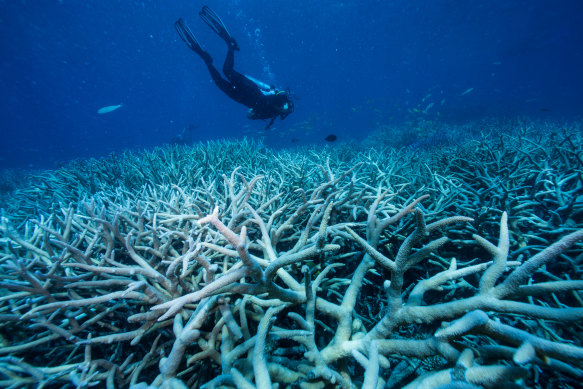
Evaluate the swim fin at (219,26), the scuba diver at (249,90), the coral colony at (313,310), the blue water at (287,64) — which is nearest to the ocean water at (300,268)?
the coral colony at (313,310)

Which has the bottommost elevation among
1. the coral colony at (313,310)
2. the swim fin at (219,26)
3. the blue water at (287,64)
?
the coral colony at (313,310)

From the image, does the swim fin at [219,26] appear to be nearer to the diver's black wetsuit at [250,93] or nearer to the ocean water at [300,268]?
the diver's black wetsuit at [250,93]

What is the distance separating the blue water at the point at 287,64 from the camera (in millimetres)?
37281

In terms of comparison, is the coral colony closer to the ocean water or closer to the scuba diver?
the ocean water

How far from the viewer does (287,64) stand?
8394 centimetres

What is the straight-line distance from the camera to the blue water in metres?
37.3

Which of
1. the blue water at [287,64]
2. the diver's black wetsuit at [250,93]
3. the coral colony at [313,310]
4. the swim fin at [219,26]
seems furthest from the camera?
the blue water at [287,64]

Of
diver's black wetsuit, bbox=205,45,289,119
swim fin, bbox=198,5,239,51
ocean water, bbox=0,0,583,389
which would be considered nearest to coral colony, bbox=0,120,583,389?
ocean water, bbox=0,0,583,389

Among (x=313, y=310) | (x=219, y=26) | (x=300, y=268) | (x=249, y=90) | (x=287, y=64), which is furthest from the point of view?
(x=287, y=64)

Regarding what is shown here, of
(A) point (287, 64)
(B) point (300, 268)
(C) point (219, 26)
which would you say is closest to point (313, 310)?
(B) point (300, 268)

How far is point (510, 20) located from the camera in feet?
164

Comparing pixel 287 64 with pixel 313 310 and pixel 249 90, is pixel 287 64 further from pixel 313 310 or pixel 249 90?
pixel 313 310

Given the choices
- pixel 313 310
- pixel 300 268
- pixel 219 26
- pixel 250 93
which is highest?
pixel 219 26

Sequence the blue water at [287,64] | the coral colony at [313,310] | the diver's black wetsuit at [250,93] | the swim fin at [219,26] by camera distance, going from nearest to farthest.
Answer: the coral colony at [313,310] → the diver's black wetsuit at [250,93] → the swim fin at [219,26] → the blue water at [287,64]
